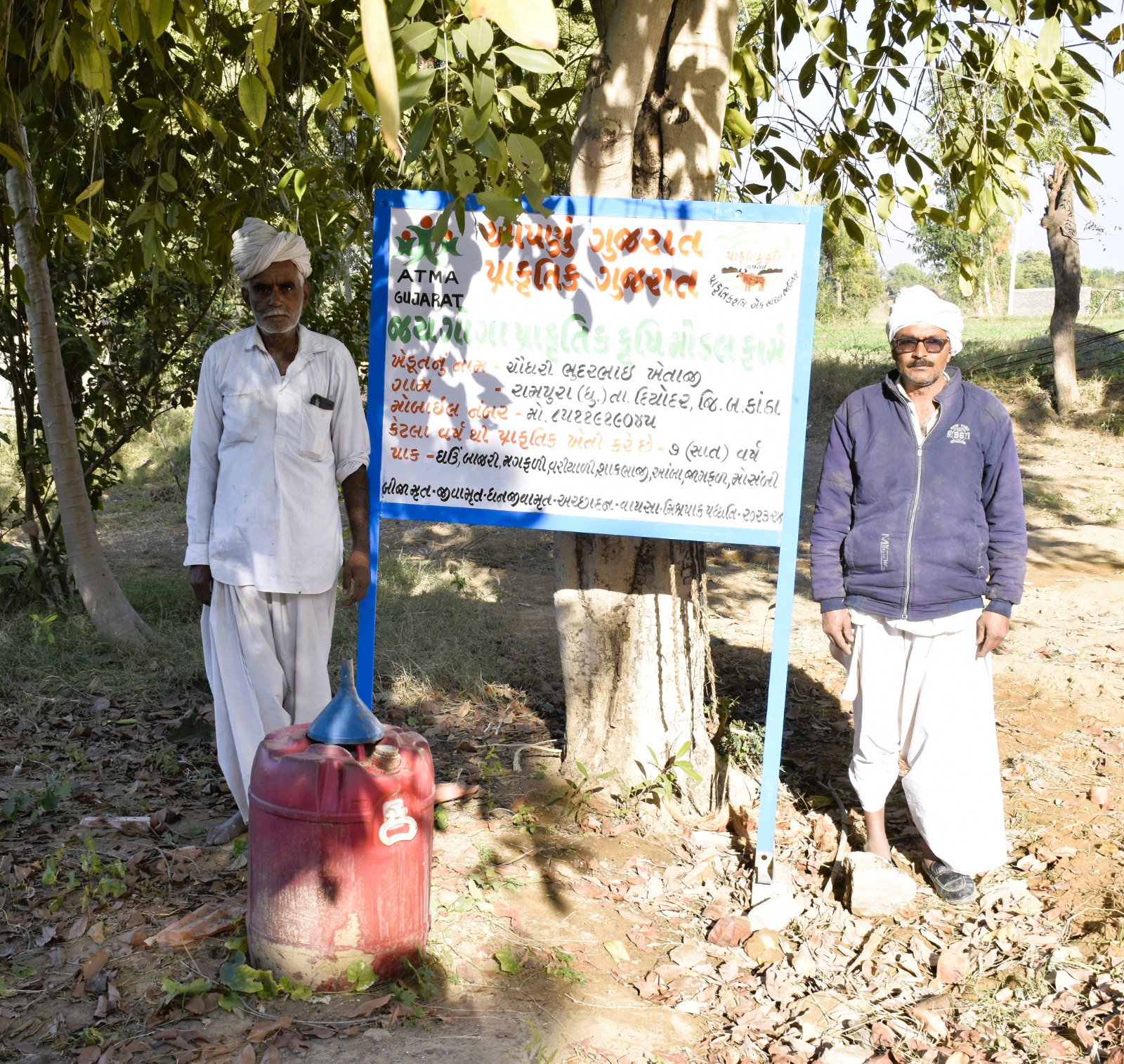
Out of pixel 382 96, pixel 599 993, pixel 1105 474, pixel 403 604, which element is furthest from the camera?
pixel 1105 474

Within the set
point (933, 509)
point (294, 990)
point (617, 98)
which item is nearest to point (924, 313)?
point (933, 509)

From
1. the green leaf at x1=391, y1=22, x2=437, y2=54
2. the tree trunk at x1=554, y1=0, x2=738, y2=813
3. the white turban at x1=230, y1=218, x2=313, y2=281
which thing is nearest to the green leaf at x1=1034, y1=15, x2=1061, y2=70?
the tree trunk at x1=554, y1=0, x2=738, y2=813

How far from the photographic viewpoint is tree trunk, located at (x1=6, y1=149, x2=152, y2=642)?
593cm

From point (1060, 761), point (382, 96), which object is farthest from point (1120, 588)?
point (382, 96)

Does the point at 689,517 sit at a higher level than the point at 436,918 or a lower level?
higher

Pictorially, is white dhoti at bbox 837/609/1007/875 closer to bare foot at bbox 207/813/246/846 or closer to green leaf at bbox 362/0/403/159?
bare foot at bbox 207/813/246/846

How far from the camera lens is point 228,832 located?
13.1ft

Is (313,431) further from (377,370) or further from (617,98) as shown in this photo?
(617,98)

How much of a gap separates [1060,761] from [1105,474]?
9.57 meters

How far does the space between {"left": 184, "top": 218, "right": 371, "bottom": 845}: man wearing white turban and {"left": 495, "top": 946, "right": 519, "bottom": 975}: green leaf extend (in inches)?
42.2

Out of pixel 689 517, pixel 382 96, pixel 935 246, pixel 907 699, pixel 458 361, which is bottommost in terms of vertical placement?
pixel 907 699

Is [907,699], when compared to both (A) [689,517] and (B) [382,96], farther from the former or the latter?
(B) [382,96]

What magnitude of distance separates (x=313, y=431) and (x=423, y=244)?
74 cm

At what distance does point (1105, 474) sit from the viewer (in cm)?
1314
